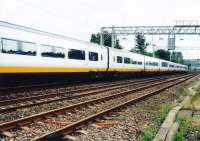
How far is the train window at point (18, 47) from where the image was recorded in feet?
49.9

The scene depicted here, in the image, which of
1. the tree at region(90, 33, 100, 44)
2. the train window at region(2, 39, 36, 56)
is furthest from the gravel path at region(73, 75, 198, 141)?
the tree at region(90, 33, 100, 44)

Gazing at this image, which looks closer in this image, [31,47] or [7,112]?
[7,112]

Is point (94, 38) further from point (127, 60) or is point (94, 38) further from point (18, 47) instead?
point (18, 47)

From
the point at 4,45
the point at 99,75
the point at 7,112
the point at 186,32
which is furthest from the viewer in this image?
the point at 186,32

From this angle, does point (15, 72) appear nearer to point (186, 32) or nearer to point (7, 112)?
point (7, 112)

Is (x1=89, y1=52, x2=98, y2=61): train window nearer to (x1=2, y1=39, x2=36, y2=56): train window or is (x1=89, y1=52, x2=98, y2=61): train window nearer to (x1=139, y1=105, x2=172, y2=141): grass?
(x1=2, y1=39, x2=36, y2=56): train window

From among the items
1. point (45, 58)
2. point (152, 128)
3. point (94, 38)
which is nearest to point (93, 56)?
point (45, 58)

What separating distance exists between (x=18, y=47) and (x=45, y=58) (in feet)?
8.10

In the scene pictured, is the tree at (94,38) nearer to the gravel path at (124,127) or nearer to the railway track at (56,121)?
the railway track at (56,121)

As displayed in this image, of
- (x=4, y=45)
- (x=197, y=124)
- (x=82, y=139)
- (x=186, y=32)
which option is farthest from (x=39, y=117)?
(x=186, y=32)

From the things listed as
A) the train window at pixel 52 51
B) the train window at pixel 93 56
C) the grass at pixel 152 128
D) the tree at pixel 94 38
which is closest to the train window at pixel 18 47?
the train window at pixel 52 51

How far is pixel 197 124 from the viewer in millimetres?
8852

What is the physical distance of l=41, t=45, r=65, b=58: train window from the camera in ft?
60.8

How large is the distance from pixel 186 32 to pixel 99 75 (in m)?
22.2
